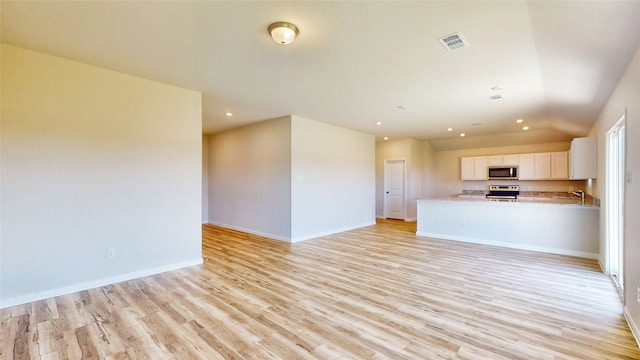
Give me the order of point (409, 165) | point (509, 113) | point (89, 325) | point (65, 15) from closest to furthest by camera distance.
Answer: point (65, 15) < point (89, 325) < point (509, 113) < point (409, 165)

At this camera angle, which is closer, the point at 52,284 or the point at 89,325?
the point at 89,325

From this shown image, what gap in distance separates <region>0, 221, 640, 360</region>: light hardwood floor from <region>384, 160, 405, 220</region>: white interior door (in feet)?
15.6

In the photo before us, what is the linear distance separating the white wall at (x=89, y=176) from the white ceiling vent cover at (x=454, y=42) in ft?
11.3

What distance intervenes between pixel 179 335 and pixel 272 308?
848 mm

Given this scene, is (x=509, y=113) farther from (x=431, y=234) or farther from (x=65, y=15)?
(x=65, y=15)

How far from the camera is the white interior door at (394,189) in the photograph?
29.8 feet

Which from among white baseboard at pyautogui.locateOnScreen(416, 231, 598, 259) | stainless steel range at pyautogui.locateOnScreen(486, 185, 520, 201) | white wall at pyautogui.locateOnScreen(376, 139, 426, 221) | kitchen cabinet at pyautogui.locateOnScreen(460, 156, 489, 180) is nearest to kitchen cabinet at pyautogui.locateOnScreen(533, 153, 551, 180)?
stainless steel range at pyautogui.locateOnScreen(486, 185, 520, 201)

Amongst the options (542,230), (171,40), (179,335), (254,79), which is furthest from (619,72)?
(179,335)

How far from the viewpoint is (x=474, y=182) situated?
29.1ft

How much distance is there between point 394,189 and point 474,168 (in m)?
2.43

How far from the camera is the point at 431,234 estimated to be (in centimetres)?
636

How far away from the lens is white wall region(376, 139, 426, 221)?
8789 millimetres

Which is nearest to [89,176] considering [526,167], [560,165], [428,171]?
[428,171]

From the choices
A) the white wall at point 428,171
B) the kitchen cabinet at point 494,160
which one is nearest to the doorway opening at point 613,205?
the kitchen cabinet at point 494,160
